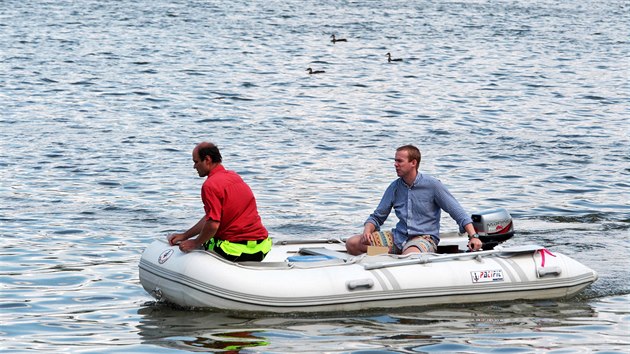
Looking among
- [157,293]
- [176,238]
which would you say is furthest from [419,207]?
[157,293]

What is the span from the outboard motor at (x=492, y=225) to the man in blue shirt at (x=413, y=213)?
0.54ft

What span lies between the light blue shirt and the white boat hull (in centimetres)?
39

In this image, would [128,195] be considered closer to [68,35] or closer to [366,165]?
[366,165]

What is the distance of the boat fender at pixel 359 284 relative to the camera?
33.4 feet

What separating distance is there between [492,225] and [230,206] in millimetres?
2571

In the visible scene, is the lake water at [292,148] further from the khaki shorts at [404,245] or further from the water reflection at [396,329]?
the khaki shorts at [404,245]

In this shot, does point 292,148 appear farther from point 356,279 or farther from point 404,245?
point 356,279

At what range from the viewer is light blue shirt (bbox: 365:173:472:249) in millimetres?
10820

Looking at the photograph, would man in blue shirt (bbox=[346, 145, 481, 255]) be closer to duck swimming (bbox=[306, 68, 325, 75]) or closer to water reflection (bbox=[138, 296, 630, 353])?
water reflection (bbox=[138, 296, 630, 353])

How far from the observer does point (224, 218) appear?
33.6ft

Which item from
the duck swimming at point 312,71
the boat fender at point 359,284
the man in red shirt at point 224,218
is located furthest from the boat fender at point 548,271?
the duck swimming at point 312,71

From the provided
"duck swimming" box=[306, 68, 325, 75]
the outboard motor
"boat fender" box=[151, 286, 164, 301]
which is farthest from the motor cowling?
"duck swimming" box=[306, 68, 325, 75]

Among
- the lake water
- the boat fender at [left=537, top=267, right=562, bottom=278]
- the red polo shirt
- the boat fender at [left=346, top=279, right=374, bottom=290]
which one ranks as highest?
the red polo shirt

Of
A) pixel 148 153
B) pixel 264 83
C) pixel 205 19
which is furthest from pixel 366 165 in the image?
pixel 205 19
